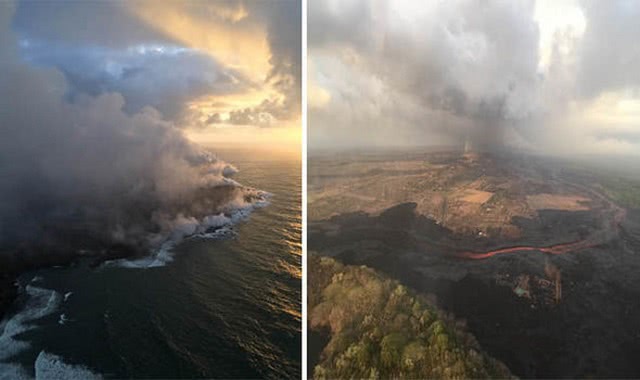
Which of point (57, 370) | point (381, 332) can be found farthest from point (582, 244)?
point (57, 370)

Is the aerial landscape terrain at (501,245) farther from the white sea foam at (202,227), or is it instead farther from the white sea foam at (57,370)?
the white sea foam at (57,370)

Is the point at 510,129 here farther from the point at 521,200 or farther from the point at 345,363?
the point at 345,363

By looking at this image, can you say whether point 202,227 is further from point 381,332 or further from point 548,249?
point 548,249

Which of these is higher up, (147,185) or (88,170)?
(88,170)

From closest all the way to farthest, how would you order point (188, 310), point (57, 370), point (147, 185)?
point (57, 370) < point (188, 310) < point (147, 185)

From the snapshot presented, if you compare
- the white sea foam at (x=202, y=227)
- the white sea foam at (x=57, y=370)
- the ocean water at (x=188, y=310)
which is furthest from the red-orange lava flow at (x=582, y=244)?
the white sea foam at (x=57, y=370)

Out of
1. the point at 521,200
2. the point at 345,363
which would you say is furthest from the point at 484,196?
the point at 345,363

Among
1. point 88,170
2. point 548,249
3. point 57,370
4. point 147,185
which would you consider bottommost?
point 57,370
